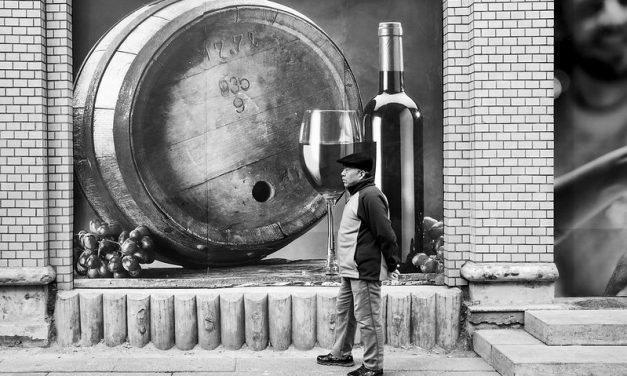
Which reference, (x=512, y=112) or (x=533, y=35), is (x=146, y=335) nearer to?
(x=512, y=112)

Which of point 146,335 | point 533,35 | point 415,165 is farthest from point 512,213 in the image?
point 146,335

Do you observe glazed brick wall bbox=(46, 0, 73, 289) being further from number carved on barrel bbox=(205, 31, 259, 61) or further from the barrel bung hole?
the barrel bung hole

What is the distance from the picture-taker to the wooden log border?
7113 mm

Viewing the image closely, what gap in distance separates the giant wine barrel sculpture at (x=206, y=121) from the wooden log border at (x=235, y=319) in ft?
1.68

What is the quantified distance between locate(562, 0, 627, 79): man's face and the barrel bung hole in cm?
294

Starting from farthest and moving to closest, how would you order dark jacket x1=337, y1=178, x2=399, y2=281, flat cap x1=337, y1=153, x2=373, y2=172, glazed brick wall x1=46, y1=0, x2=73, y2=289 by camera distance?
glazed brick wall x1=46, y1=0, x2=73, y2=289
flat cap x1=337, y1=153, x2=373, y2=172
dark jacket x1=337, y1=178, x2=399, y2=281

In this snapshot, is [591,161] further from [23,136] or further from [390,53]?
[23,136]

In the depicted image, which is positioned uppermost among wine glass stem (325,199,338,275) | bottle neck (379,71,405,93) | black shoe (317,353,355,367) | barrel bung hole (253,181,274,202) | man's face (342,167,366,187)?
bottle neck (379,71,405,93)

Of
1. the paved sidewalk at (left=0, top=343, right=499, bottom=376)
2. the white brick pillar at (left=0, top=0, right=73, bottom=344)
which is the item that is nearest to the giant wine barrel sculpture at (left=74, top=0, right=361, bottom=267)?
the white brick pillar at (left=0, top=0, right=73, bottom=344)

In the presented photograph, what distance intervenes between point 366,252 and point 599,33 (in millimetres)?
3051

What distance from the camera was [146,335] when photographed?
7.13 meters

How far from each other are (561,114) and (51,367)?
470cm

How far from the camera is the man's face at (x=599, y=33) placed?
7.45 metres

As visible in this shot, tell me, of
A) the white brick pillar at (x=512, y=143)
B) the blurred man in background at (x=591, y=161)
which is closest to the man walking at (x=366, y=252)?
the white brick pillar at (x=512, y=143)
